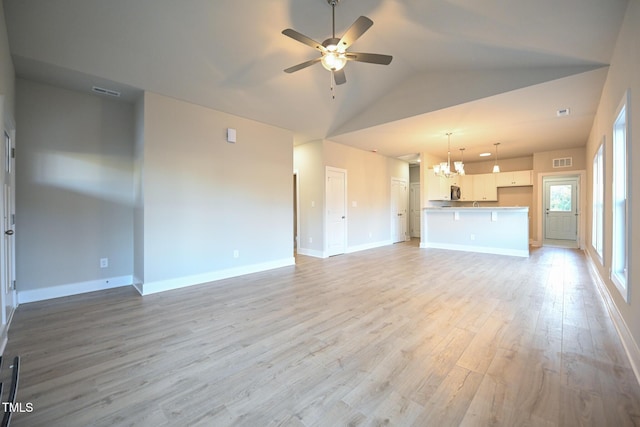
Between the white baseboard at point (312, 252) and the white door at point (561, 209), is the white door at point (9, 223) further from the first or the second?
the white door at point (561, 209)

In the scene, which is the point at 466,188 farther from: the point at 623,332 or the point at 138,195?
the point at 138,195

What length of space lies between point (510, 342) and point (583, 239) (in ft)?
22.8

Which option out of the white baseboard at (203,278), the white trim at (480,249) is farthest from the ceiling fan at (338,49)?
the white trim at (480,249)

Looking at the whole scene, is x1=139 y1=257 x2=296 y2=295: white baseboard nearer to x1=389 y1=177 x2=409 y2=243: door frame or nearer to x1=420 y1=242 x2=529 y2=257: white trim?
x1=389 y1=177 x2=409 y2=243: door frame

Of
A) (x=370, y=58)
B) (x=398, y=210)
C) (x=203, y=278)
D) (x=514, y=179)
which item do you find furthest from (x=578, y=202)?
(x=203, y=278)

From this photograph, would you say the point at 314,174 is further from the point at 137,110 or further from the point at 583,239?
the point at 583,239

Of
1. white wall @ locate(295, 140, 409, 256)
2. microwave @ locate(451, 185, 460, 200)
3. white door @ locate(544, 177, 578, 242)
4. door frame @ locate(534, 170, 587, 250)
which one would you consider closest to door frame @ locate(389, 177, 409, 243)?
white wall @ locate(295, 140, 409, 256)

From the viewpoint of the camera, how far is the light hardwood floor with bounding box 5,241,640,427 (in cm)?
151

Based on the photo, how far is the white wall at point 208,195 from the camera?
12.2 ft

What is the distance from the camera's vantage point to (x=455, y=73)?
414 centimetres

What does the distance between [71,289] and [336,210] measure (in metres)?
4.81

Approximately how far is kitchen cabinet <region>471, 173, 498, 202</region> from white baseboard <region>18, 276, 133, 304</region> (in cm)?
957

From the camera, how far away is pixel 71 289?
11.8 feet

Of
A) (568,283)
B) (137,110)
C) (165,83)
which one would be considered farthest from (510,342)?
(137,110)
